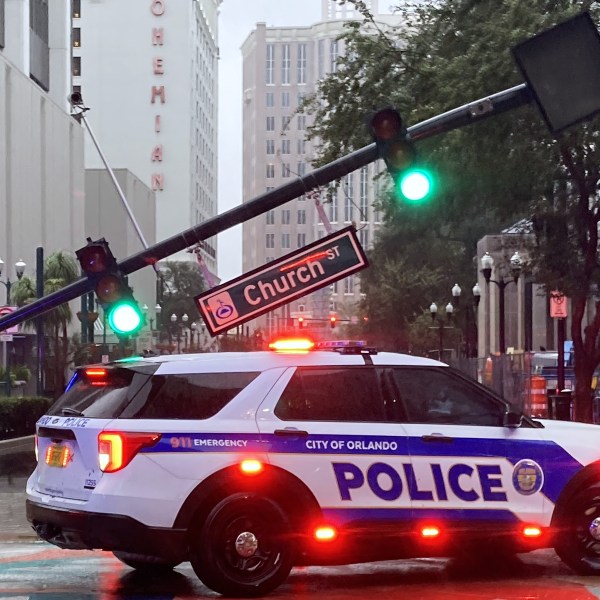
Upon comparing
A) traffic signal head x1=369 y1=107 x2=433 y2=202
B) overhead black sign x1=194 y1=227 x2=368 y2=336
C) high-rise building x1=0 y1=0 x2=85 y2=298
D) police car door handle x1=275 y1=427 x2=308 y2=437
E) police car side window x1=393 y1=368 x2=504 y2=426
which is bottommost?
police car door handle x1=275 y1=427 x2=308 y2=437

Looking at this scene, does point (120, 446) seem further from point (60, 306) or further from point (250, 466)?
point (60, 306)

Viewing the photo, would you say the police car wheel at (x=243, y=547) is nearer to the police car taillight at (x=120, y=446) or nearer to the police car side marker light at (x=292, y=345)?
the police car taillight at (x=120, y=446)

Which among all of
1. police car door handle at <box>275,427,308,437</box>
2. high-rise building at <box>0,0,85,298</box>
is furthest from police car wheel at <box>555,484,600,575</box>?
high-rise building at <box>0,0,85,298</box>

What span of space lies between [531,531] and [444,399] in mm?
1113

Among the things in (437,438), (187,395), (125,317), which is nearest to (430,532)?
(437,438)

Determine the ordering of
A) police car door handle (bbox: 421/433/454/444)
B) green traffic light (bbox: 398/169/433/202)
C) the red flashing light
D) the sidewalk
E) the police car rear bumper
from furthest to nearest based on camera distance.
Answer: the sidewalk < green traffic light (bbox: 398/169/433/202) < the red flashing light < police car door handle (bbox: 421/433/454/444) < the police car rear bumper

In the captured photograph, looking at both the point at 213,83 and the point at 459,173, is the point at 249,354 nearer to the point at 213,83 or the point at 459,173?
the point at 459,173

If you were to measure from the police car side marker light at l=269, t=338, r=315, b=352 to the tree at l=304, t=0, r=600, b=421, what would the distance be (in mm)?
15452

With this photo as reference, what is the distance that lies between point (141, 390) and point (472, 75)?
1720cm

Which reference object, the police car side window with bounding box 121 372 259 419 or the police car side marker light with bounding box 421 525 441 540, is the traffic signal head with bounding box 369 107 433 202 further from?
the police car side marker light with bounding box 421 525 441 540

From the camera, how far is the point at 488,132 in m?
25.7

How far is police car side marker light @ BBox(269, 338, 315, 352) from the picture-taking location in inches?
380

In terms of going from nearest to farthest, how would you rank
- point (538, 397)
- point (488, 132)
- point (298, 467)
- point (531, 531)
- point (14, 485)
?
point (298, 467), point (531, 531), point (14, 485), point (488, 132), point (538, 397)

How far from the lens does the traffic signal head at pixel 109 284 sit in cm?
1202
